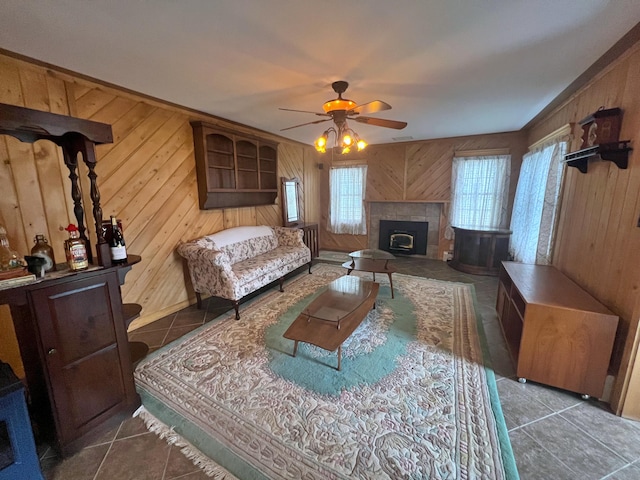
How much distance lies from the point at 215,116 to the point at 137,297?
2511 mm

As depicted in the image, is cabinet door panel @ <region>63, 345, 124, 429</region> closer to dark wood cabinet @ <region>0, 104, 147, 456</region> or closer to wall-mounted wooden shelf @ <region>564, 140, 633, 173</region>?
dark wood cabinet @ <region>0, 104, 147, 456</region>

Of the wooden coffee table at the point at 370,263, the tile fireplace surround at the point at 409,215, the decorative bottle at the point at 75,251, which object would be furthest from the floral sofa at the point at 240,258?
the tile fireplace surround at the point at 409,215

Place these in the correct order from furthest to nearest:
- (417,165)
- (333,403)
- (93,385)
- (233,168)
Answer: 1. (417,165)
2. (233,168)
3. (333,403)
4. (93,385)

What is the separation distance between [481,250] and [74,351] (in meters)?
5.22

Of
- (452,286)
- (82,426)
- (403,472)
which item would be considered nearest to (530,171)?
(452,286)

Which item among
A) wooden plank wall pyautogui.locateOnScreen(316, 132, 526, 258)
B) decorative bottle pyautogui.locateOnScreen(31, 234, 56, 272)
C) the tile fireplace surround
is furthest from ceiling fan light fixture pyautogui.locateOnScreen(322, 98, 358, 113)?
the tile fireplace surround

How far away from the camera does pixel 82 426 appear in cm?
157

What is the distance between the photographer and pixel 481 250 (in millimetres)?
4586

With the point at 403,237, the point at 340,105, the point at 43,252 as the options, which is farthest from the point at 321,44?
the point at 403,237

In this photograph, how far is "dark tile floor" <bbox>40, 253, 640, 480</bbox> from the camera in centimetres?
141

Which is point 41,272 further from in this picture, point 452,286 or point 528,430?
point 452,286

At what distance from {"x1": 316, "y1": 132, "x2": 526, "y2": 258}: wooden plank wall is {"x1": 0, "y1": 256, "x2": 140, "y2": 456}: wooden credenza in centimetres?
516

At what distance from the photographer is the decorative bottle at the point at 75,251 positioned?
4.94ft

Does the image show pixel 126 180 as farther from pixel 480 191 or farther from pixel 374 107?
pixel 480 191
